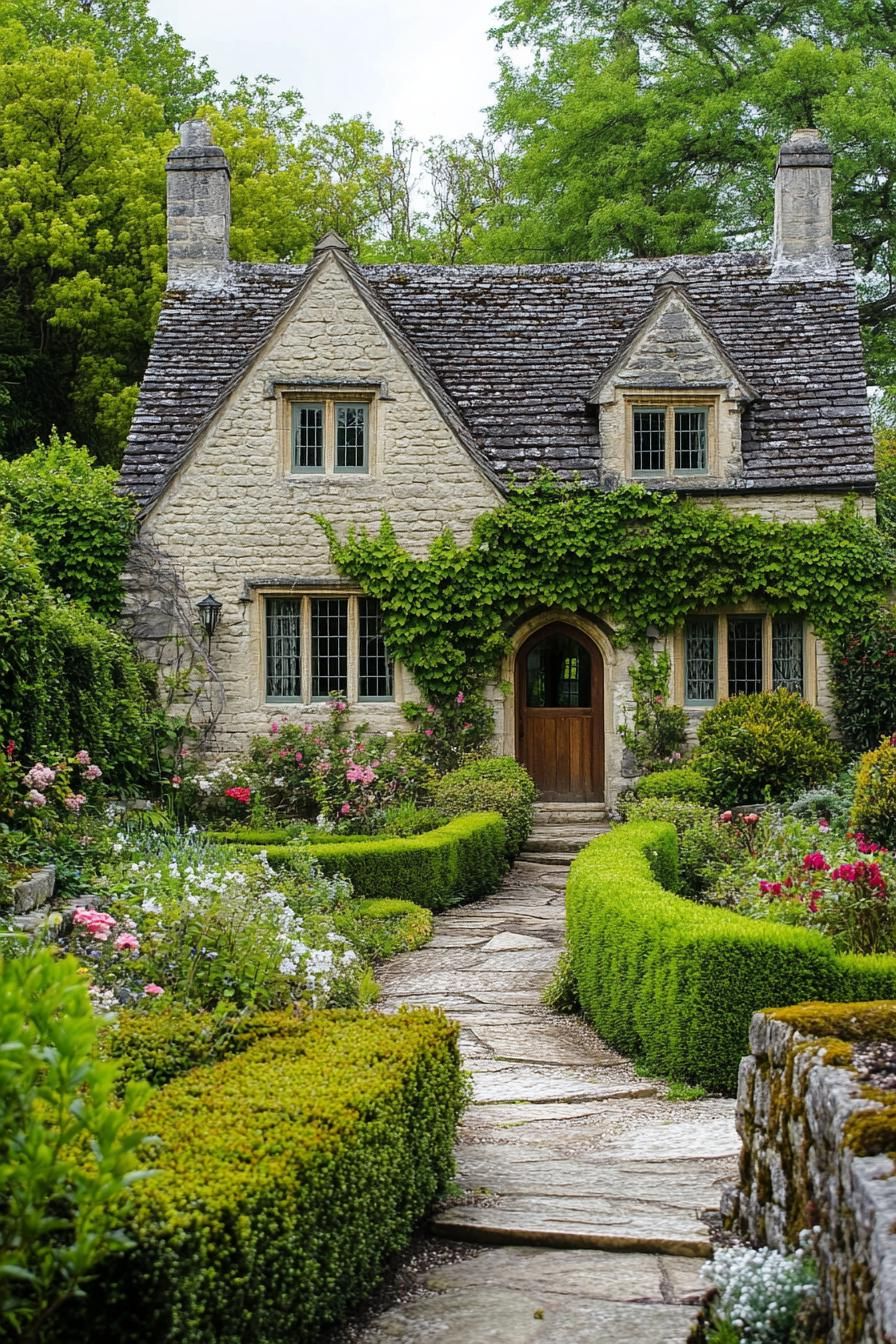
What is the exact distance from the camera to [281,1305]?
3.75m

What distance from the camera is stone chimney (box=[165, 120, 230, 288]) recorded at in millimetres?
20359

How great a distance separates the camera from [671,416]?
18609 mm

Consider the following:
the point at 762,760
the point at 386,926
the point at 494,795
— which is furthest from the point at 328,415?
the point at 386,926

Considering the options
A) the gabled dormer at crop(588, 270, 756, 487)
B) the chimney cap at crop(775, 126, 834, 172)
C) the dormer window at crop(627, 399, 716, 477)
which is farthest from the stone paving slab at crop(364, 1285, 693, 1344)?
the chimney cap at crop(775, 126, 834, 172)

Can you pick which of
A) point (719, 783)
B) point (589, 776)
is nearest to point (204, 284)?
point (589, 776)

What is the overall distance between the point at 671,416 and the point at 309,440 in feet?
16.0

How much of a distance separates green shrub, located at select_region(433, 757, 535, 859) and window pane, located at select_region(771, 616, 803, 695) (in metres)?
4.00

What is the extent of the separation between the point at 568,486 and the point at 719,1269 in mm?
14770

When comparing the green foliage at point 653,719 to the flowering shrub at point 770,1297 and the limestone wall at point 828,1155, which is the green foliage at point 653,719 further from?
the flowering shrub at point 770,1297

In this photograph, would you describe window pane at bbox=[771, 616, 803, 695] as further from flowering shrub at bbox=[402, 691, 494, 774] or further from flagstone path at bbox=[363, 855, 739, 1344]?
flagstone path at bbox=[363, 855, 739, 1344]

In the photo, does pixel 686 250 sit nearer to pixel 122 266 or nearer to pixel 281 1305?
pixel 122 266

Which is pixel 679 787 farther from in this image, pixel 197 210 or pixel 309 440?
pixel 197 210

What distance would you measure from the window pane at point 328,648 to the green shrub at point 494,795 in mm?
2630

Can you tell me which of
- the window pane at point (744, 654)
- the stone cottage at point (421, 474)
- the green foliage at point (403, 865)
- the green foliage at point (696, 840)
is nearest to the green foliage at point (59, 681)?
the green foliage at point (403, 865)
